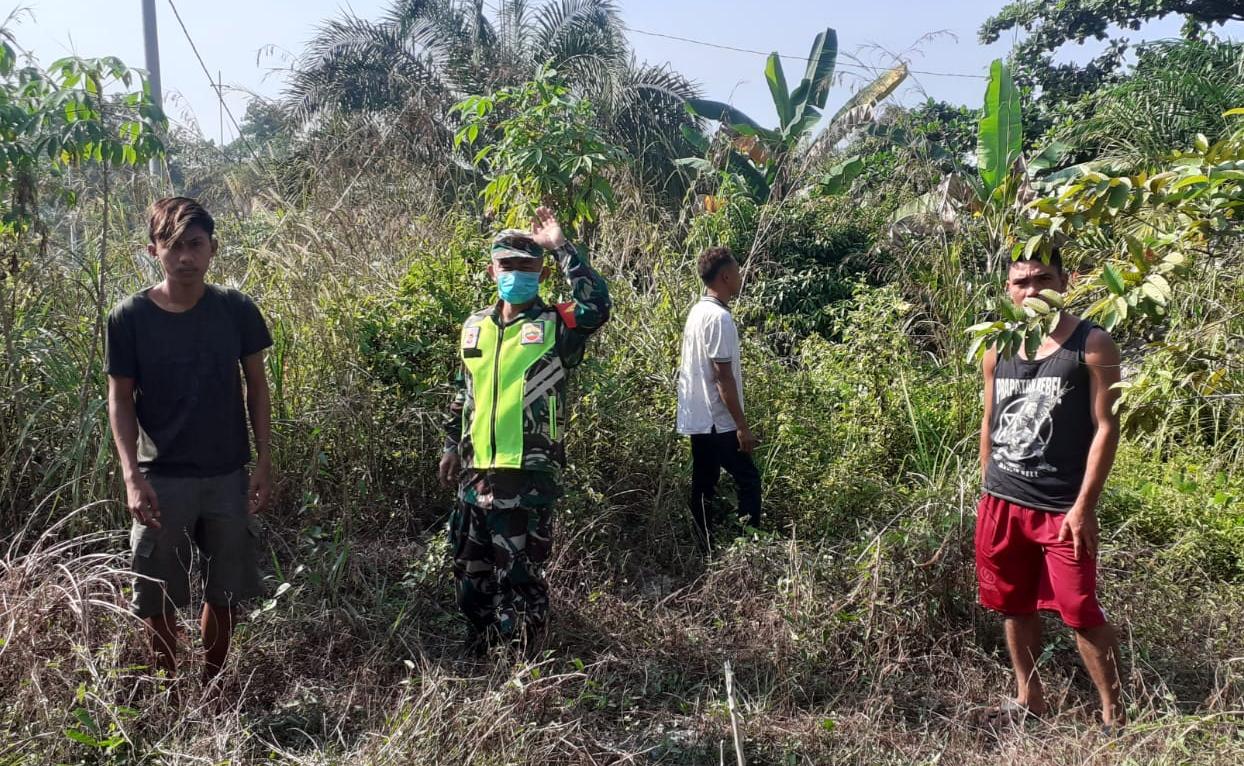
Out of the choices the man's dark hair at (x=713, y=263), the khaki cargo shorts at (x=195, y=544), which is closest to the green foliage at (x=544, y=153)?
the man's dark hair at (x=713, y=263)

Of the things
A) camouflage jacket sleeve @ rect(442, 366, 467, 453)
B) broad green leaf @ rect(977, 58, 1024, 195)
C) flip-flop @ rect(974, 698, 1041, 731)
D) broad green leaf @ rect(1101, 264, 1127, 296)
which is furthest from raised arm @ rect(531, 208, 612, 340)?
broad green leaf @ rect(977, 58, 1024, 195)

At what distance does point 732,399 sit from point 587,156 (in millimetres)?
1258

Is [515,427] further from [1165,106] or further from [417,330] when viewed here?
[1165,106]

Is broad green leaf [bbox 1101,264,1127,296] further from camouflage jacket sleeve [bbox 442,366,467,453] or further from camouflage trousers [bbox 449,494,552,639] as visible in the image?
camouflage jacket sleeve [bbox 442,366,467,453]

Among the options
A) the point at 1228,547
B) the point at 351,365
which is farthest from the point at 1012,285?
the point at 351,365

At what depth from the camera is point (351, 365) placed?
4562 millimetres

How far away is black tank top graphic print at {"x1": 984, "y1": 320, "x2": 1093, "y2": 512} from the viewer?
2.86 m

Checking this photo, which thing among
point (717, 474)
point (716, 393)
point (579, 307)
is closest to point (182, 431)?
point (579, 307)

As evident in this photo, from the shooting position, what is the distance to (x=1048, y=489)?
2924mm

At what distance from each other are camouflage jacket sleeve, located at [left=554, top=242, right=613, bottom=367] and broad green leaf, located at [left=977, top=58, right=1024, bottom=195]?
5.44 meters

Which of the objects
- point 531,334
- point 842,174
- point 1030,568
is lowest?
point 1030,568

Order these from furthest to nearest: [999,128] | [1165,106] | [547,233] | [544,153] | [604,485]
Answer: [1165,106]
[999,128]
[604,485]
[544,153]
[547,233]

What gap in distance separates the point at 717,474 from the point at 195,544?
233cm

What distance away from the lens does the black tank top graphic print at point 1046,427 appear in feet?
9.38
